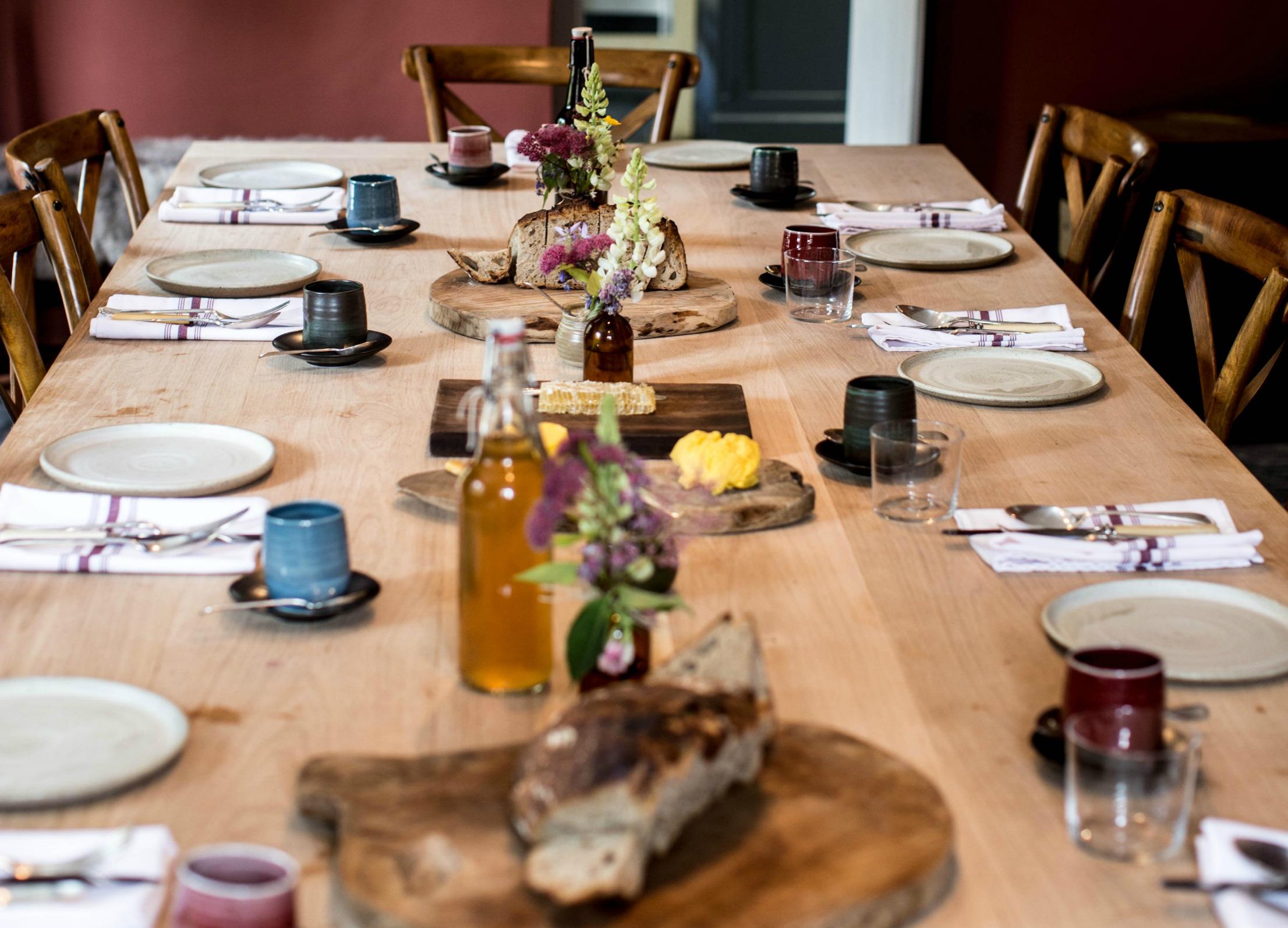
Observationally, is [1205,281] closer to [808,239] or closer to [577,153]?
[808,239]

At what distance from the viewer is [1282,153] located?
Result: 3957 millimetres

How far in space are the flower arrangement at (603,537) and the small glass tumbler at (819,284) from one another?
113 centimetres

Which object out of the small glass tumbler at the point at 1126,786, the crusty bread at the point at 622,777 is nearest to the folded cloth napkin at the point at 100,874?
the crusty bread at the point at 622,777

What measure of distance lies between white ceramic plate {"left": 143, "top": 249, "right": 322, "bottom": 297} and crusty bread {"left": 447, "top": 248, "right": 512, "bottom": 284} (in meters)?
0.25

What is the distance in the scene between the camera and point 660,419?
62.8 inches

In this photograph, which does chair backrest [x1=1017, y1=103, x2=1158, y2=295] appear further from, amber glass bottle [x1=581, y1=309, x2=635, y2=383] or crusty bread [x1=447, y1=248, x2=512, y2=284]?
amber glass bottle [x1=581, y1=309, x2=635, y2=383]

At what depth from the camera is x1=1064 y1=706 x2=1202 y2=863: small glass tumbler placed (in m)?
0.85

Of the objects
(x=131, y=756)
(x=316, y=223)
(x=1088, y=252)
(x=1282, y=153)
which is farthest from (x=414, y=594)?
(x=1282, y=153)

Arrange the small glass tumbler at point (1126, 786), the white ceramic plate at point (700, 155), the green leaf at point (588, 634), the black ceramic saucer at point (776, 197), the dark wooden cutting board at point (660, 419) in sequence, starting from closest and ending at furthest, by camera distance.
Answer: the small glass tumbler at point (1126, 786), the green leaf at point (588, 634), the dark wooden cutting board at point (660, 419), the black ceramic saucer at point (776, 197), the white ceramic plate at point (700, 155)

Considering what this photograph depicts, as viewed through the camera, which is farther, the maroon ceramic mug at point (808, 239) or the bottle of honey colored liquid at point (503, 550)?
the maroon ceramic mug at point (808, 239)

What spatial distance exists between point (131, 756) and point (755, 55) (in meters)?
6.74

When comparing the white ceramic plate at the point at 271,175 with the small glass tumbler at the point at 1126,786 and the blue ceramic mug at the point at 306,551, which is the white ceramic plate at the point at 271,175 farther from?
the small glass tumbler at the point at 1126,786

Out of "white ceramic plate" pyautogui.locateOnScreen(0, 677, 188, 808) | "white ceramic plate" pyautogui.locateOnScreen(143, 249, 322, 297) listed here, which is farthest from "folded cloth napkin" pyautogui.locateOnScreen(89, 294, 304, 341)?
"white ceramic plate" pyautogui.locateOnScreen(0, 677, 188, 808)

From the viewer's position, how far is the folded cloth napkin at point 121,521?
1.23 m
